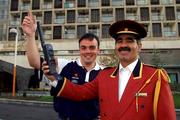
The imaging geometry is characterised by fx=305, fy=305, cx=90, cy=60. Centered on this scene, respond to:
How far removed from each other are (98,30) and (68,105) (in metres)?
43.4

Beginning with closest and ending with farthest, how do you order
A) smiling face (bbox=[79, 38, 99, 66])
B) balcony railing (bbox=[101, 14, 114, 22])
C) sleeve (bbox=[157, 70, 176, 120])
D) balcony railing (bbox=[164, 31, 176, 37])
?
sleeve (bbox=[157, 70, 176, 120]) → smiling face (bbox=[79, 38, 99, 66]) → balcony railing (bbox=[164, 31, 176, 37]) → balcony railing (bbox=[101, 14, 114, 22])

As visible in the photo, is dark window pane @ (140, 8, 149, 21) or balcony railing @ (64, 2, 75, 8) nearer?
dark window pane @ (140, 8, 149, 21)

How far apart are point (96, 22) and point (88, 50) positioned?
4305 centimetres

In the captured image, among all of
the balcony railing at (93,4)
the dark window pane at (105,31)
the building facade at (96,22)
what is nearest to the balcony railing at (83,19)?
the building facade at (96,22)

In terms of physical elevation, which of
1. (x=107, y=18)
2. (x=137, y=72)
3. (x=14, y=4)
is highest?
(x=14, y=4)

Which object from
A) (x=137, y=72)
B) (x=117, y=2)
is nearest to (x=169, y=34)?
(x=117, y=2)

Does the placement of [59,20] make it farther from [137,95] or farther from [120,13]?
[137,95]

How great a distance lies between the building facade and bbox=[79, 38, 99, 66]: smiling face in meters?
38.9

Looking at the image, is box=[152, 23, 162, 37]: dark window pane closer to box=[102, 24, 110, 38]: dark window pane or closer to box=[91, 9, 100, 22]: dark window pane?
box=[102, 24, 110, 38]: dark window pane

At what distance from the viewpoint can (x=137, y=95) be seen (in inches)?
114

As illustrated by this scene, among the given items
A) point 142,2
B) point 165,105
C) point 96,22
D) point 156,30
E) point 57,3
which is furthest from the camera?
point 57,3

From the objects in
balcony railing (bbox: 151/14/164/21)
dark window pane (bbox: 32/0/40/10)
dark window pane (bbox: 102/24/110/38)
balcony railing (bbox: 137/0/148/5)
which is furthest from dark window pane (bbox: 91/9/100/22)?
dark window pane (bbox: 32/0/40/10)

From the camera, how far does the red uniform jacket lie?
2.80 m

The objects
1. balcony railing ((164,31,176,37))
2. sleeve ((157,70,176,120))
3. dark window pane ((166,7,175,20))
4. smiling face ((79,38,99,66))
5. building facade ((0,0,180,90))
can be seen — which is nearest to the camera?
sleeve ((157,70,176,120))
